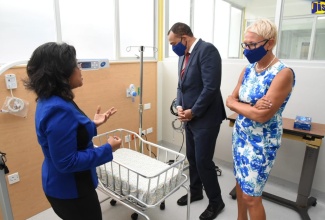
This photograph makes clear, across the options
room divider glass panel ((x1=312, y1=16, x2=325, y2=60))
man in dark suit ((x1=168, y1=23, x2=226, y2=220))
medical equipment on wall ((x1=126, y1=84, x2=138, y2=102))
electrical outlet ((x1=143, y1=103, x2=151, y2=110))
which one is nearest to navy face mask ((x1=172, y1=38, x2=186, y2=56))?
man in dark suit ((x1=168, y1=23, x2=226, y2=220))

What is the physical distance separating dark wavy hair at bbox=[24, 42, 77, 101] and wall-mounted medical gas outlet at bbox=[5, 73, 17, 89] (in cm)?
95

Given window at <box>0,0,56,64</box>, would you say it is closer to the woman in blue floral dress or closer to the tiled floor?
the tiled floor

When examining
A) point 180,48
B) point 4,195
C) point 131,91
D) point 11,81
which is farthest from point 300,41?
point 4,195

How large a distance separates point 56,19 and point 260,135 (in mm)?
1905

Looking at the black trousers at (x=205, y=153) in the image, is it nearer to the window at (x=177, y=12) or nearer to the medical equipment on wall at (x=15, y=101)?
the medical equipment on wall at (x=15, y=101)

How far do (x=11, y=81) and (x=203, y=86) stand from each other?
1.45m

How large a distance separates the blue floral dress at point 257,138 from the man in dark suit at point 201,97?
13.6 inches

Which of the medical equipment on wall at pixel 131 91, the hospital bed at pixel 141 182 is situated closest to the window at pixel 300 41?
the medical equipment on wall at pixel 131 91

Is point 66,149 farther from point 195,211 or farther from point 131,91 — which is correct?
point 131,91

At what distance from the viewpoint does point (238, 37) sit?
476cm

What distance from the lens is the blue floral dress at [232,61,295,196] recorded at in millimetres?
1261

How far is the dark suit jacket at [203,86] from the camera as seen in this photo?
1.67 metres

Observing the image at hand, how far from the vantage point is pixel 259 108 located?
1.20m

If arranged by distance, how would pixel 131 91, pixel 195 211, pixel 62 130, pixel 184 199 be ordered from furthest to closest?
pixel 131 91 → pixel 184 199 → pixel 195 211 → pixel 62 130
